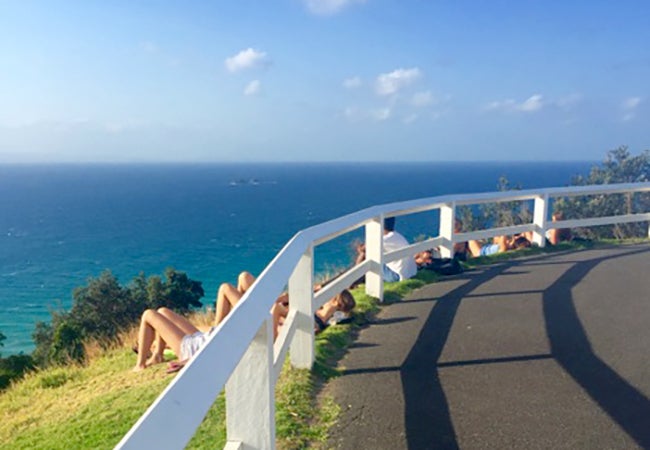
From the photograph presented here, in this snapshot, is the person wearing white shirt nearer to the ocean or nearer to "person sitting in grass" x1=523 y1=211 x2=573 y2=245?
"person sitting in grass" x1=523 y1=211 x2=573 y2=245

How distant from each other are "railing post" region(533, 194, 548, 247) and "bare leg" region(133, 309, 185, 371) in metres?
7.21

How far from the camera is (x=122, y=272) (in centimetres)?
5669

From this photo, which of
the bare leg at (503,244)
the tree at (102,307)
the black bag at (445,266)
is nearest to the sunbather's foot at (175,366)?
the black bag at (445,266)

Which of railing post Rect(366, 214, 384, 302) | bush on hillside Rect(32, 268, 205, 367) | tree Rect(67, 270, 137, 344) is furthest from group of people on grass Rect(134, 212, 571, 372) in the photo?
tree Rect(67, 270, 137, 344)

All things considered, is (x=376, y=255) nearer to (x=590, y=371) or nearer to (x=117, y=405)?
(x=590, y=371)

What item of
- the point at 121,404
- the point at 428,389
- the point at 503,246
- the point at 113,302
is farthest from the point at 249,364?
the point at 113,302

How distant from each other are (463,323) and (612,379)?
1779 millimetres

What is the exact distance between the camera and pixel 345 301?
639cm

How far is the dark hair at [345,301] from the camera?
20.9 feet

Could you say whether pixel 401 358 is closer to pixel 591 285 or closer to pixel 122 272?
pixel 591 285

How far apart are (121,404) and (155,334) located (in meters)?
1.70

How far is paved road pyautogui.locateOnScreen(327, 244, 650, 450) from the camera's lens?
3.68 meters

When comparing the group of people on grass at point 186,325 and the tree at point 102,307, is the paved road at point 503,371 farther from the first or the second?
the tree at point 102,307

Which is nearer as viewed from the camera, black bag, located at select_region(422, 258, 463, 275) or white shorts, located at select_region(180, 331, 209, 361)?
white shorts, located at select_region(180, 331, 209, 361)
